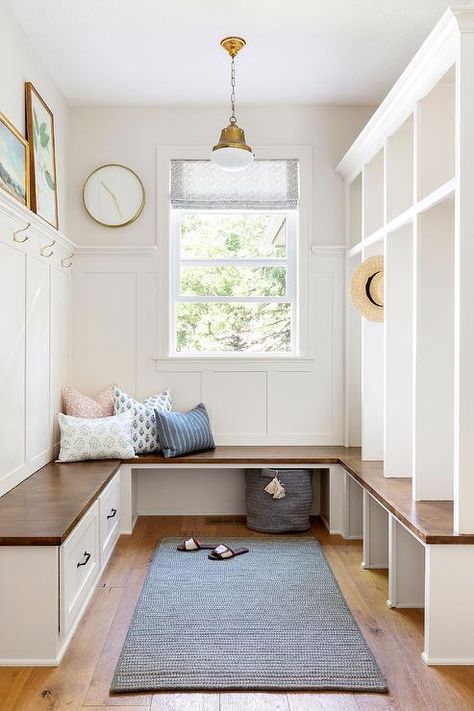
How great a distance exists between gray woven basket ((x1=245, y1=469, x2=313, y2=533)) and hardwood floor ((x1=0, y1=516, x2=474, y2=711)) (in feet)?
2.81

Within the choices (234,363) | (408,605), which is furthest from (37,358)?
(408,605)

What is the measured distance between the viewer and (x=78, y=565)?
9.25 ft

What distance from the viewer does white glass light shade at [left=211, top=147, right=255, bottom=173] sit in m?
3.62

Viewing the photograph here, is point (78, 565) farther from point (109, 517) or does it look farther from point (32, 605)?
point (109, 517)

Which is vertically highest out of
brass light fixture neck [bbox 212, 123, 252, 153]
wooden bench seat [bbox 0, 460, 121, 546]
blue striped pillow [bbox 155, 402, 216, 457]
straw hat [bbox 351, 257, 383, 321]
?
brass light fixture neck [bbox 212, 123, 252, 153]

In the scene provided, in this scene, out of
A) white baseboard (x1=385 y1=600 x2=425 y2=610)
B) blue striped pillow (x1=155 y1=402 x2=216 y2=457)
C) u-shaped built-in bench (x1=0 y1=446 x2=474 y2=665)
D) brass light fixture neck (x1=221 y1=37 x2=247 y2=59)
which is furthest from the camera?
blue striped pillow (x1=155 y1=402 x2=216 y2=457)

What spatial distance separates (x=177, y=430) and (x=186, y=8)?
8.08 ft

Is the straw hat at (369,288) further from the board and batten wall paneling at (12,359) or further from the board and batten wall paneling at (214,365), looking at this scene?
the board and batten wall paneling at (12,359)

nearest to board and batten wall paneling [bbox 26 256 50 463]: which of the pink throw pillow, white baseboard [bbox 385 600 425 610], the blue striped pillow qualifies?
the pink throw pillow

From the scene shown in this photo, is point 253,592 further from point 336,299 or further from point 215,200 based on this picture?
point 215,200

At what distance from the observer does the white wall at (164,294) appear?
15.0ft

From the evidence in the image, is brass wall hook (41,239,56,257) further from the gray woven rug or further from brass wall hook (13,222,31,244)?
the gray woven rug

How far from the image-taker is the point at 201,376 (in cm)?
459

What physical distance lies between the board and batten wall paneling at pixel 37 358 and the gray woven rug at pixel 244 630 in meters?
0.98
